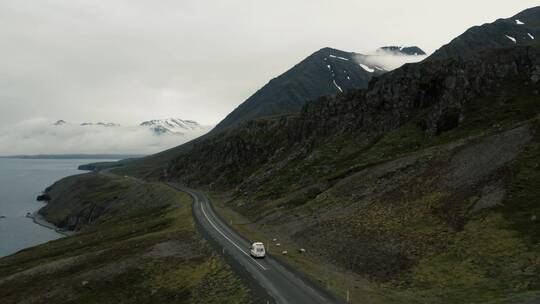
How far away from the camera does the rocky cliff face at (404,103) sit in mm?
96125

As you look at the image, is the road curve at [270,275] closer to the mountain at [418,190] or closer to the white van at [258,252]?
the white van at [258,252]

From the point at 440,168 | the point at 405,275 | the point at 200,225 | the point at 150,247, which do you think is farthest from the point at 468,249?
the point at 200,225

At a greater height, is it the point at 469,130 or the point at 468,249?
the point at 469,130

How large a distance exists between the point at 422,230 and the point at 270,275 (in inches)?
709

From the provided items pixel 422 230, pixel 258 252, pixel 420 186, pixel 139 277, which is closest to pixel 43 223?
pixel 139 277

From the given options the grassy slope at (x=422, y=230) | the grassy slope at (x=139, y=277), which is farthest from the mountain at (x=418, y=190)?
the grassy slope at (x=139, y=277)

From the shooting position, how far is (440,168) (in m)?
58.8

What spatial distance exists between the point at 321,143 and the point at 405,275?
283 feet

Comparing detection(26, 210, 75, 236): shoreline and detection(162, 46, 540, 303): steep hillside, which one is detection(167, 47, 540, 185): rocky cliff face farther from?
detection(26, 210, 75, 236): shoreline

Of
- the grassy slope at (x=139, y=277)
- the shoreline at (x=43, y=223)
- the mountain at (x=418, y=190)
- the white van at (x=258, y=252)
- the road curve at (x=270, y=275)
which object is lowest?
the shoreline at (x=43, y=223)

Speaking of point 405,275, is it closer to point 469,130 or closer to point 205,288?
point 205,288

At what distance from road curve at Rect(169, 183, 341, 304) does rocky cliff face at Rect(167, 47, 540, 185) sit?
5512 centimetres

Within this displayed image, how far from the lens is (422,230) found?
44.7 m

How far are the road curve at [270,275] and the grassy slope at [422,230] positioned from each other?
6.66 ft
